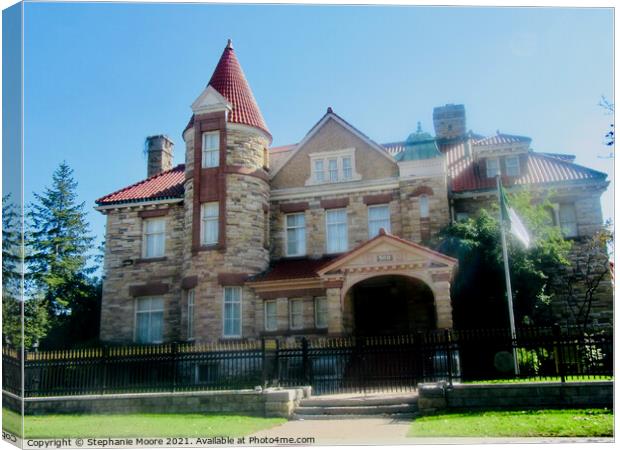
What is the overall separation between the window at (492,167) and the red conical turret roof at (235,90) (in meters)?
8.58

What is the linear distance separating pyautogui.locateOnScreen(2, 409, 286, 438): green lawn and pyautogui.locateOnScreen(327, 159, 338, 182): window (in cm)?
1262

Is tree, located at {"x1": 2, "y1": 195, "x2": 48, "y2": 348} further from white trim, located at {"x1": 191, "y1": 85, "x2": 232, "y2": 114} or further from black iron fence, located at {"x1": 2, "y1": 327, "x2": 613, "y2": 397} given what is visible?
white trim, located at {"x1": 191, "y1": 85, "x2": 232, "y2": 114}

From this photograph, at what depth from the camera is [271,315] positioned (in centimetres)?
2233

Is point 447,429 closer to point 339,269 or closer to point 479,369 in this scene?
point 479,369

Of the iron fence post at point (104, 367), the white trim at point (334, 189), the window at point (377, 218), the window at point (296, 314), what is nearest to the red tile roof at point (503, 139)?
the white trim at point (334, 189)

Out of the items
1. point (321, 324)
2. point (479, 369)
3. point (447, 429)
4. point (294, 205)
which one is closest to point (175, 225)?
point (294, 205)

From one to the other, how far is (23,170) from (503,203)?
1236 centimetres

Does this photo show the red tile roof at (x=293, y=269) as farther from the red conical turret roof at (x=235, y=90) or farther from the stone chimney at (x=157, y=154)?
the stone chimney at (x=157, y=154)

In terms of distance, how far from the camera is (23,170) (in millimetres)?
10562

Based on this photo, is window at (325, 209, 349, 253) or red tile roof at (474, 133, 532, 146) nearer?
window at (325, 209, 349, 253)

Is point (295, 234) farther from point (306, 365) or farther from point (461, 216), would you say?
point (306, 365)

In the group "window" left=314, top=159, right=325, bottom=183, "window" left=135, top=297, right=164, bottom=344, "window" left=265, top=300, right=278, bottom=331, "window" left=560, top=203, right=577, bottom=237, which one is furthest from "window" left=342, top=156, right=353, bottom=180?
"window" left=135, top=297, right=164, bottom=344

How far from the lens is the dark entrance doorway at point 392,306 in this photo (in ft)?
70.3

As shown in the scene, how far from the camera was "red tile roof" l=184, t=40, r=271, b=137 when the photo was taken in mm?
23422
